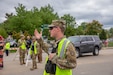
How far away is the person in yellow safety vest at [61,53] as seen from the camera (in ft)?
13.6

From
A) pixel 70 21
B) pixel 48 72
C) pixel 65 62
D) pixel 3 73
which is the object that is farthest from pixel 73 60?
pixel 70 21

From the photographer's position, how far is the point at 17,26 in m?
53.1

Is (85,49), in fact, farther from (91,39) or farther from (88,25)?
(88,25)

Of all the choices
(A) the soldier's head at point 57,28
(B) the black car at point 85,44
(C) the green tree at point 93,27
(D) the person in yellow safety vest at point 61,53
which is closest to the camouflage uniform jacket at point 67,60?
(D) the person in yellow safety vest at point 61,53

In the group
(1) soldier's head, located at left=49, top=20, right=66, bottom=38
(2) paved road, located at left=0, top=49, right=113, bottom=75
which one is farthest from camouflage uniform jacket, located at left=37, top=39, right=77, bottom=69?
(2) paved road, located at left=0, top=49, right=113, bottom=75

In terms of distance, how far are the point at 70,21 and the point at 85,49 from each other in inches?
2175

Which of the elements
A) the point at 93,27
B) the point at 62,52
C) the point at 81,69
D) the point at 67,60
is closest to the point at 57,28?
the point at 62,52

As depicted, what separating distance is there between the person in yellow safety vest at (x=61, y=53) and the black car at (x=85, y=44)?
55.8 ft

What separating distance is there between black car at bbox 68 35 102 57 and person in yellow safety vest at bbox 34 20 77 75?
669 inches

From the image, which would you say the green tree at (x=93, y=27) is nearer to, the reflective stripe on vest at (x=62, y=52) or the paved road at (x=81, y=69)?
the paved road at (x=81, y=69)

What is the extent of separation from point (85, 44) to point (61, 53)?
1865 cm

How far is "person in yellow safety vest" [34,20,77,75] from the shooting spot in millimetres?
4133

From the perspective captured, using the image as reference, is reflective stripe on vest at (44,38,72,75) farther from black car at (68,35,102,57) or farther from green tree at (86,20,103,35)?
green tree at (86,20,103,35)

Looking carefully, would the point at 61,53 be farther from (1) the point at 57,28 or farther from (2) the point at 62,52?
(1) the point at 57,28
